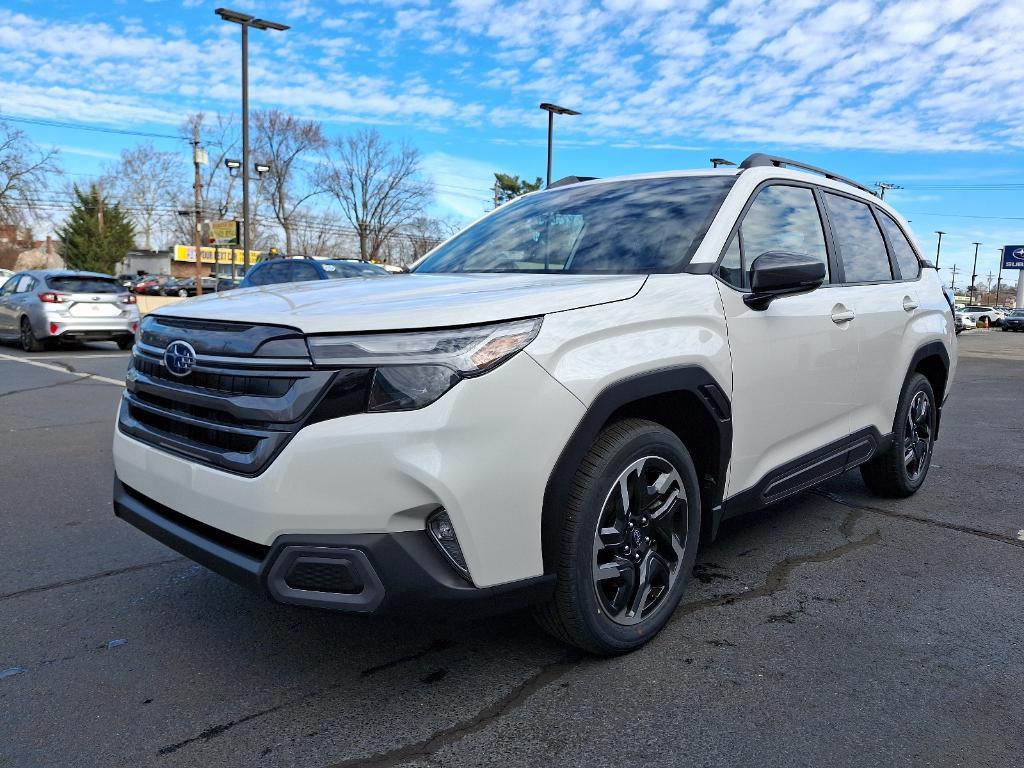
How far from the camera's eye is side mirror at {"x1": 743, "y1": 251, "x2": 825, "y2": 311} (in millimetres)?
3064

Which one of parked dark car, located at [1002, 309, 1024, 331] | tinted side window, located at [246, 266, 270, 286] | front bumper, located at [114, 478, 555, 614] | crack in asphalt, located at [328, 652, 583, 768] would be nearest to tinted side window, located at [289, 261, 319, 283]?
tinted side window, located at [246, 266, 270, 286]

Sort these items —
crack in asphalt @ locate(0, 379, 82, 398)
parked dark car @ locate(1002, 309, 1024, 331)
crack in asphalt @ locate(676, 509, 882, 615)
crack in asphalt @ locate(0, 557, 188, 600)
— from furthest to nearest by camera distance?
parked dark car @ locate(1002, 309, 1024, 331) → crack in asphalt @ locate(0, 379, 82, 398) → crack in asphalt @ locate(0, 557, 188, 600) → crack in asphalt @ locate(676, 509, 882, 615)

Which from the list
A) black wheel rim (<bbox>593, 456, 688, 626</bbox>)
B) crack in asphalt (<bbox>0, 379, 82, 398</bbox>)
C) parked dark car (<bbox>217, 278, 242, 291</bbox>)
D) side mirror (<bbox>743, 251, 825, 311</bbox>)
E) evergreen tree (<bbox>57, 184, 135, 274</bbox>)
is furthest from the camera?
evergreen tree (<bbox>57, 184, 135, 274</bbox>)

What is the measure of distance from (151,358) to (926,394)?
14.5 ft

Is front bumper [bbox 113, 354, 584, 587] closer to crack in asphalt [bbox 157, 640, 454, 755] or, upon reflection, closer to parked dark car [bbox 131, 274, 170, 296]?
crack in asphalt [bbox 157, 640, 454, 755]

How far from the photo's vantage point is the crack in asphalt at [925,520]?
4215 mm

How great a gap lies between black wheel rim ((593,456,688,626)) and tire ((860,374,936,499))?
228cm

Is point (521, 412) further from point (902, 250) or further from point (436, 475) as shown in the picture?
point (902, 250)

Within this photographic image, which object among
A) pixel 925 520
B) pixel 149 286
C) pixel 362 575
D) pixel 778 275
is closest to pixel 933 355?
pixel 925 520

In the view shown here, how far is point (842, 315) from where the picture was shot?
12.4 feet

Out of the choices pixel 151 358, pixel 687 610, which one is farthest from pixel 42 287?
pixel 687 610

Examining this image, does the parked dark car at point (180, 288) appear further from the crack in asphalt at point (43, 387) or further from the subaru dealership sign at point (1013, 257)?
the subaru dealership sign at point (1013, 257)

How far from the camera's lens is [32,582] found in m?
3.52

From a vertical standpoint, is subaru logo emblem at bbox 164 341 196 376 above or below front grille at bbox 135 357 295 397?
above
